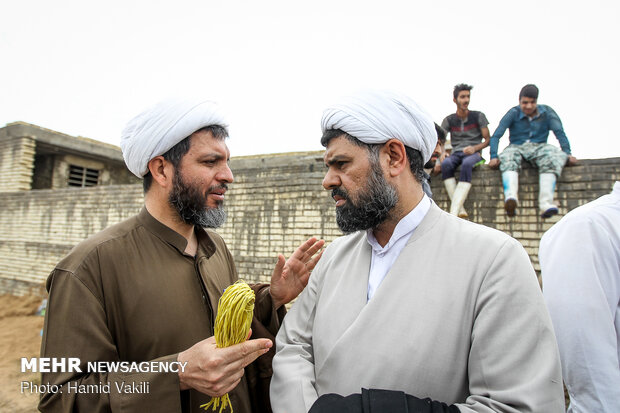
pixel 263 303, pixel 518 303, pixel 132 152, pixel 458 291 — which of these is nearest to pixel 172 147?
pixel 132 152

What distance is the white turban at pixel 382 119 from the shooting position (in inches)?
68.1

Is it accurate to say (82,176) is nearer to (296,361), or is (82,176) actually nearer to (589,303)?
(296,361)

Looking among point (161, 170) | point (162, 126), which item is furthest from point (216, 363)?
point (162, 126)

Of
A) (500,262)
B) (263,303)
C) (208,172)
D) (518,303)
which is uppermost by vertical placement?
(208,172)

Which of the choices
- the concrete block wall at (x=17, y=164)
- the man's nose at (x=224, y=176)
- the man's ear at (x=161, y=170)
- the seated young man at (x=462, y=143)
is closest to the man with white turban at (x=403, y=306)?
the man's nose at (x=224, y=176)

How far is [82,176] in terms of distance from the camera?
17000 millimetres

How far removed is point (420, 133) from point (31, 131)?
17.8 m

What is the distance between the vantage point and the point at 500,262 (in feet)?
4.50

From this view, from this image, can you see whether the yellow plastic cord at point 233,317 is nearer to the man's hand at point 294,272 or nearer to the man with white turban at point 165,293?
the man with white turban at point 165,293

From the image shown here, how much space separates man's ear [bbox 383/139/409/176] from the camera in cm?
176

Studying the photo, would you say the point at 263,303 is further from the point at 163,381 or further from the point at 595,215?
the point at 595,215

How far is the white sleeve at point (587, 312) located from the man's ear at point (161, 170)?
6.48ft

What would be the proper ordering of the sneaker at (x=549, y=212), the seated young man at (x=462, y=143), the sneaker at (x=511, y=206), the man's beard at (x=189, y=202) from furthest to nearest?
the seated young man at (x=462, y=143), the sneaker at (x=511, y=206), the sneaker at (x=549, y=212), the man's beard at (x=189, y=202)

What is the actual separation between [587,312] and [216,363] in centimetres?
155
